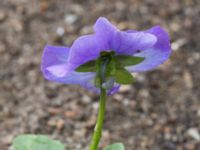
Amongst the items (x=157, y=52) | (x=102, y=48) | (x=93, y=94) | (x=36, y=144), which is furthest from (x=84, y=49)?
(x=93, y=94)

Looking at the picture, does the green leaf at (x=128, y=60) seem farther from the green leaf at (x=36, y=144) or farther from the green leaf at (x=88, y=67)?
the green leaf at (x=36, y=144)

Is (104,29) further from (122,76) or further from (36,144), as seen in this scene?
(36,144)

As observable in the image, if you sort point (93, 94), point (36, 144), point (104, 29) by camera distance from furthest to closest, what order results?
1. point (93, 94)
2. point (36, 144)
3. point (104, 29)

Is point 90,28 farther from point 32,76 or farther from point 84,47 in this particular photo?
point 84,47

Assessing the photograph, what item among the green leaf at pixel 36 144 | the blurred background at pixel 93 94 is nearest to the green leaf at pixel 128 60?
the green leaf at pixel 36 144

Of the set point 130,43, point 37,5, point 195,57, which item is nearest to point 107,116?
point 195,57

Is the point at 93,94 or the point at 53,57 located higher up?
the point at 53,57
